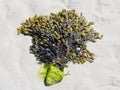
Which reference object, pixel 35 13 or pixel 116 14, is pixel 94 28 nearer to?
pixel 116 14

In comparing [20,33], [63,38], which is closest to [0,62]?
[20,33]

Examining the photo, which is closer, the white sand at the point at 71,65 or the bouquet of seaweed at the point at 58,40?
the white sand at the point at 71,65

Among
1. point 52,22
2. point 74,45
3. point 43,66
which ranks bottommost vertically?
point 43,66

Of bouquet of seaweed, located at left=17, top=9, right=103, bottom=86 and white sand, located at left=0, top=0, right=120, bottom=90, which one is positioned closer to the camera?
white sand, located at left=0, top=0, right=120, bottom=90
